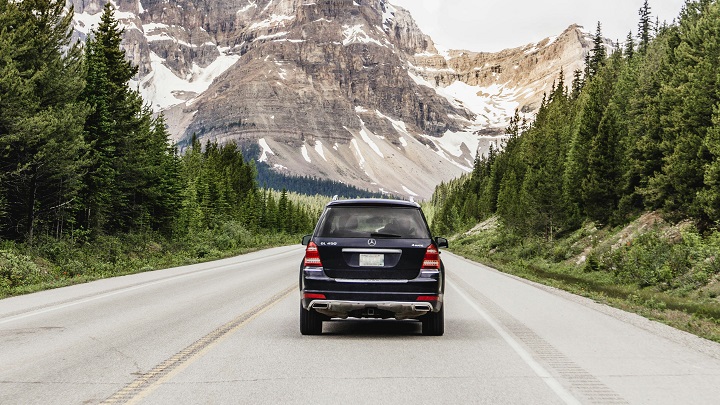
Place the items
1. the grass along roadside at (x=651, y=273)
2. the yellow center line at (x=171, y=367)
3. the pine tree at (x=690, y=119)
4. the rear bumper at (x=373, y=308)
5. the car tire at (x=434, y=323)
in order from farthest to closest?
the pine tree at (x=690, y=119)
the grass along roadside at (x=651, y=273)
the car tire at (x=434, y=323)
the rear bumper at (x=373, y=308)
the yellow center line at (x=171, y=367)

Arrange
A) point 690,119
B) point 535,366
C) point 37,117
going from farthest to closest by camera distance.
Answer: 1. point 690,119
2. point 37,117
3. point 535,366

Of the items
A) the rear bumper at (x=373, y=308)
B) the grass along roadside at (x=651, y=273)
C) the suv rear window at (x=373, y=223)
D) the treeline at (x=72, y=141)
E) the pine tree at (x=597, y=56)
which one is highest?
the pine tree at (x=597, y=56)

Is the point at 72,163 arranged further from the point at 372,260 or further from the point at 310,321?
the point at 372,260

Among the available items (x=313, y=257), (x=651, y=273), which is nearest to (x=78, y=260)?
(x=313, y=257)

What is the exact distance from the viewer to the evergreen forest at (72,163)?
21.6 meters

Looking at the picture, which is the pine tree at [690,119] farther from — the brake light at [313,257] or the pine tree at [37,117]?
the pine tree at [37,117]

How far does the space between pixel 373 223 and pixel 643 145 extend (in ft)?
102

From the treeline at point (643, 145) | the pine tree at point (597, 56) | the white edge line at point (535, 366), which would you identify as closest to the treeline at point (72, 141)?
the white edge line at point (535, 366)

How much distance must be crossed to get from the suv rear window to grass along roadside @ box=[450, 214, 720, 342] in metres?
4.92

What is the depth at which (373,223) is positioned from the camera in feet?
30.3

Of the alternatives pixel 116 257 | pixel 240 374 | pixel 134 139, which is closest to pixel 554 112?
pixel 134 139

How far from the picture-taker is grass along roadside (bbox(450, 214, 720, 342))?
14.9 metres

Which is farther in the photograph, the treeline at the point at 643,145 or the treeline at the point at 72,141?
the treeline at the point at 643,145

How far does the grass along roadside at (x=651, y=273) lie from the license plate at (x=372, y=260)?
17.3 feet
